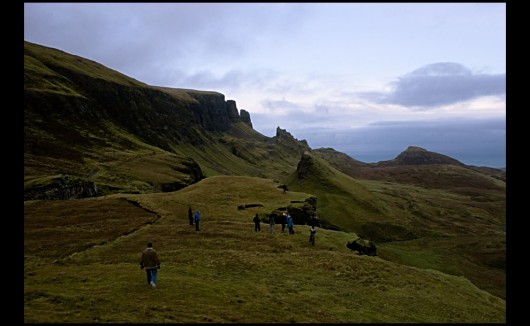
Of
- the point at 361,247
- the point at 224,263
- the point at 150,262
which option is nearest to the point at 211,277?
the point at 224,263

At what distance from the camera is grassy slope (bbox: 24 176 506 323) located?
2805cm

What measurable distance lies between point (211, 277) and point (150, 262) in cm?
828

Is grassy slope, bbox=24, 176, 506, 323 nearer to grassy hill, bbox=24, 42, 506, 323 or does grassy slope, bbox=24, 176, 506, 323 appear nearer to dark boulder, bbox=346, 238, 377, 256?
grassy hill, bbox=24, 42, 506, 323

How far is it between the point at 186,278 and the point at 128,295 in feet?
22.8

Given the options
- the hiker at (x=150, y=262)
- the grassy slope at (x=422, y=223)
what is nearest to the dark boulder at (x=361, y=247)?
the grassy slope at (x=422, y=223)

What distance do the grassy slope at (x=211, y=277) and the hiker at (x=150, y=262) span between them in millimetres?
902

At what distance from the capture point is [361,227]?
127 m

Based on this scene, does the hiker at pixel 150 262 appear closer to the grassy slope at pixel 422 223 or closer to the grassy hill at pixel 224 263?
the grassy hill at pixel 224 263

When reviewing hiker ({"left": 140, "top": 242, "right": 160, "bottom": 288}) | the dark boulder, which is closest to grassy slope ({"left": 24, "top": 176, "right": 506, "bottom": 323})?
hiker ({"left": 140, "top": 242, "right": 160, "bottom": 288})

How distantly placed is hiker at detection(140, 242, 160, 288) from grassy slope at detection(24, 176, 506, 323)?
2.96 ft

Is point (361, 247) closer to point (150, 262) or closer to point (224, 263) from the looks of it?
point (224, 263)

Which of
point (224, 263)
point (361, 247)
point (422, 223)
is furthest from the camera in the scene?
point (422, 223)

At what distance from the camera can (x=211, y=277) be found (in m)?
38.5
